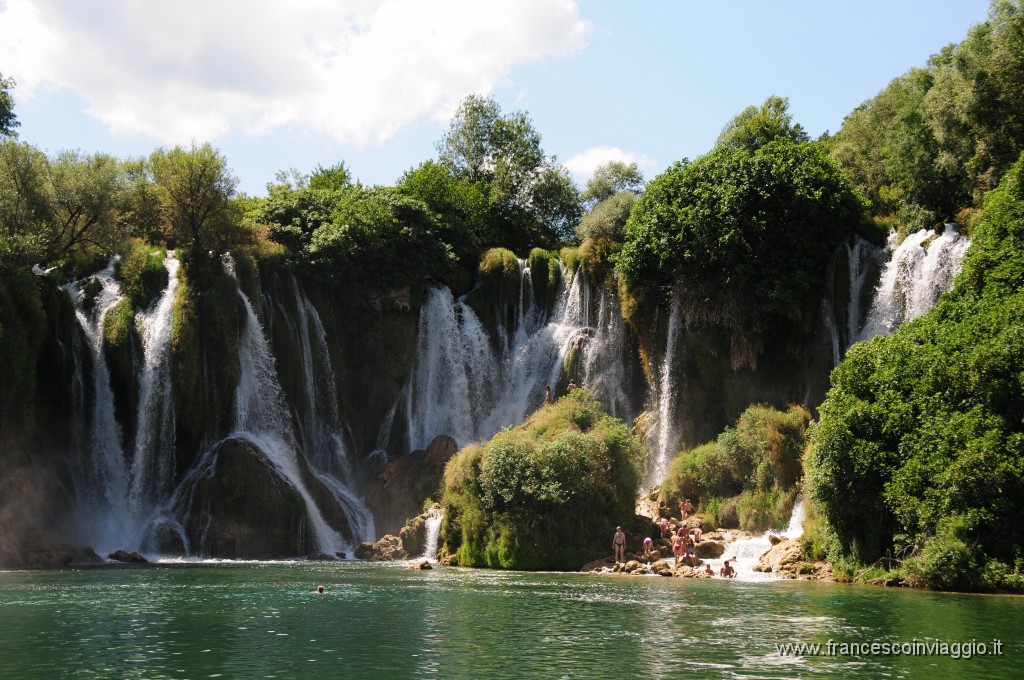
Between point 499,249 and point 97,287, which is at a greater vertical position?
point 499,249

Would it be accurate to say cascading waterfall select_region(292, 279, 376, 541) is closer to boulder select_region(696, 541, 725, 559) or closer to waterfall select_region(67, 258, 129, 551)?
waterfall select_region(67, 258, 129, 551)

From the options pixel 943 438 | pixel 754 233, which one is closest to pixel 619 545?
pixel 943 438

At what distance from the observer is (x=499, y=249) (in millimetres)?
51906

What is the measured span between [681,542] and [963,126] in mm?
18839

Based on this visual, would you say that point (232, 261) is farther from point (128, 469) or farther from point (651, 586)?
point (651, 586)

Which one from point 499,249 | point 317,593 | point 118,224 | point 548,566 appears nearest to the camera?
point 317,593

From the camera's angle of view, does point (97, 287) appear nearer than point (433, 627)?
No

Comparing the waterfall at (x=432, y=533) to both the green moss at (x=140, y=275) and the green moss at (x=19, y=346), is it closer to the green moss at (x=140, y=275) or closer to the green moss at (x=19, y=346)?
the green moss at (x=19, y=346)

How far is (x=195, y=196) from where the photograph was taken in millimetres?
44438

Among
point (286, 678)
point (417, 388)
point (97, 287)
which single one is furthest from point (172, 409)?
point (286, 678)

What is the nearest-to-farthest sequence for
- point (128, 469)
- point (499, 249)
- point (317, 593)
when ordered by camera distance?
point (317, 593)
point (128, 469)
point (499, 249)

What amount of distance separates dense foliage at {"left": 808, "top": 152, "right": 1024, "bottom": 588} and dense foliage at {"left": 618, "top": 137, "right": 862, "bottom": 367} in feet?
30.9

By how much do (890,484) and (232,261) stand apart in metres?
28.1

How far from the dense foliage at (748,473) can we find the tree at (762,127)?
1425cm
